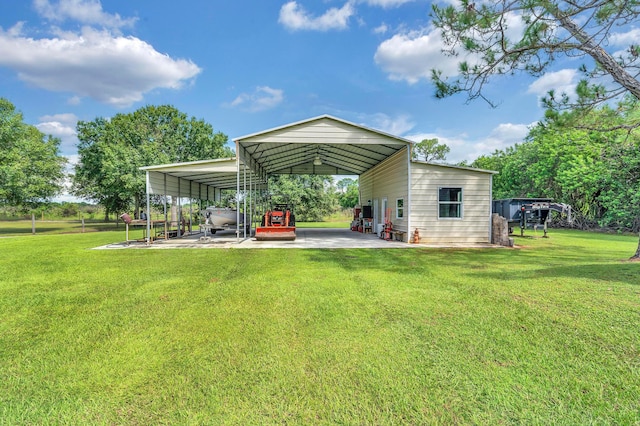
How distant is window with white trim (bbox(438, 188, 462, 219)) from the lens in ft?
36.5

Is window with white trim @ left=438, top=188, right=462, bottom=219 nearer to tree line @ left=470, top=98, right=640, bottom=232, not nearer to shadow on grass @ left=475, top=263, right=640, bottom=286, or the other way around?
shadow on grass @ left=475, top=263, right=640, bottom=286

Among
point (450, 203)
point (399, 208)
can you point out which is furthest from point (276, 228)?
point (450, 203)

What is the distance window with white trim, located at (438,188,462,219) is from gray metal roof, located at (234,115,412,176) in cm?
236

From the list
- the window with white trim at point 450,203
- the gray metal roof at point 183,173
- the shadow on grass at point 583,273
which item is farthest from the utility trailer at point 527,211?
the gray metal roof at point 183,173

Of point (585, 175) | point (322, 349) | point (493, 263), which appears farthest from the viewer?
point (585, 175)

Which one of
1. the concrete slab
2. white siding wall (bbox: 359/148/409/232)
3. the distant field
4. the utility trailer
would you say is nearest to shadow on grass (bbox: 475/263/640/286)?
the concrete slab

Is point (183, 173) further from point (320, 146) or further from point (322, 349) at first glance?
point (322, 349)

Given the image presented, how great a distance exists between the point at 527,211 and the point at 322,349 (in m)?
14.0

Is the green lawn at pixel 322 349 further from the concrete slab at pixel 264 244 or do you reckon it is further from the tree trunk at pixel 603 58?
the concrete slab at pixel 264 244

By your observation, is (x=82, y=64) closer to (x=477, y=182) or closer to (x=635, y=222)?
(x=477, y=182)

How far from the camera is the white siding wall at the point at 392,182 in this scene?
37.7 feet

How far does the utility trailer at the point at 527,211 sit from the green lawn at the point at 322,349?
826cm

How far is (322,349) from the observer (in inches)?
108

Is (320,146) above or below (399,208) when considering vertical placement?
above
